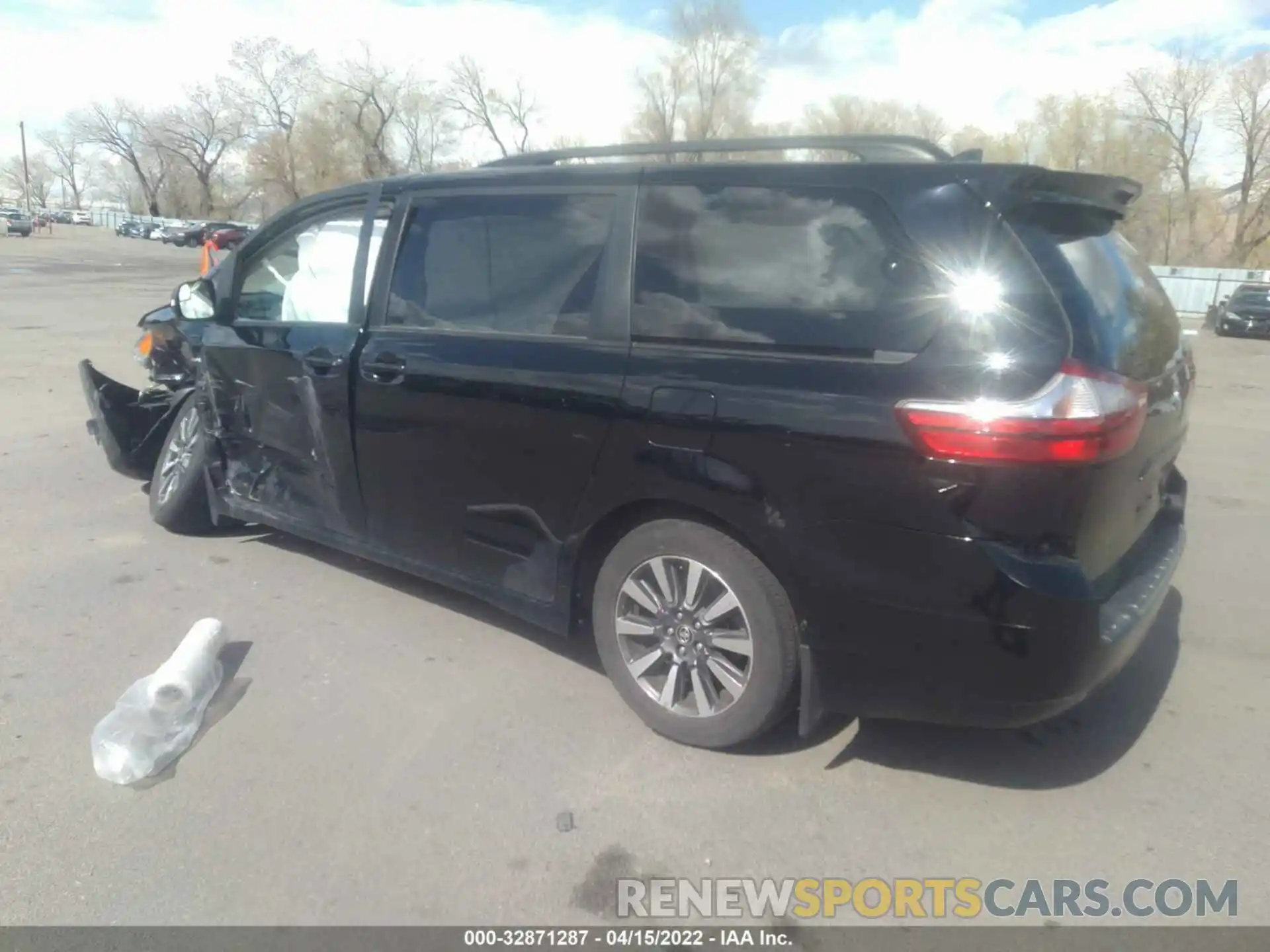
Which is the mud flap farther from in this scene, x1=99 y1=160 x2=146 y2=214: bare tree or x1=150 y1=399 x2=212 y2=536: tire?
x1=99 y1=160 x2=146 y2=214: bare tree

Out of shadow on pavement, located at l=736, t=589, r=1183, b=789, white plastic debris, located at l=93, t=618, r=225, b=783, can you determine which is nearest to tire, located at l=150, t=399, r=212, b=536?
white plastic debris, located at l=93, t=618, r=225, b=783

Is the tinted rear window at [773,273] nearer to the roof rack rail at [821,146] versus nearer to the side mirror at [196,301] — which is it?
the roof rack rail at [821,146]

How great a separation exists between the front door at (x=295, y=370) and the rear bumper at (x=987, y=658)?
2373 mm

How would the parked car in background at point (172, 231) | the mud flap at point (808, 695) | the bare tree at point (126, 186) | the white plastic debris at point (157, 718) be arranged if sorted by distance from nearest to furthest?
1. the mud flap at point (808, 695)
2. the white plastic debris at point (157, 718)
3. the parked car in background at point (172, 231)
4. the bare tree at point (126, 186)

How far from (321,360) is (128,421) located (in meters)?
2.56

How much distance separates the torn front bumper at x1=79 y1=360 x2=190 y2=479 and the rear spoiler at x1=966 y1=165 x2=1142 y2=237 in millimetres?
4923

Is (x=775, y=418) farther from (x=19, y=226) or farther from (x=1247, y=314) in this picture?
(x=19, y=226)

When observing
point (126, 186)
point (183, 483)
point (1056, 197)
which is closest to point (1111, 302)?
point (1056, 197)

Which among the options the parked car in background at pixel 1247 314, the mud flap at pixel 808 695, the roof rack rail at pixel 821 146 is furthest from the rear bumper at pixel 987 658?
the parked car in background at pixel 1247 314

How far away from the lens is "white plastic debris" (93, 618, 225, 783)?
333 cm

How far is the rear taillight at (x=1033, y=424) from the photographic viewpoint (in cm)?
275
